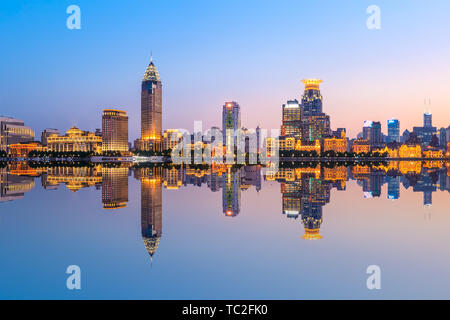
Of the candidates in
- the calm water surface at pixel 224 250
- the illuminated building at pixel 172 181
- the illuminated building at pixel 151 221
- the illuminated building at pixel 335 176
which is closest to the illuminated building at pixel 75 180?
the illuminated building at pixel 172 181

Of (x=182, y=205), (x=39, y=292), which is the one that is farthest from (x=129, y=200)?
(x=39, y=292)

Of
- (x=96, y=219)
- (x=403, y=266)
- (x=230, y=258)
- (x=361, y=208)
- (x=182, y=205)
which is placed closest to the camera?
(x=403, y=266)

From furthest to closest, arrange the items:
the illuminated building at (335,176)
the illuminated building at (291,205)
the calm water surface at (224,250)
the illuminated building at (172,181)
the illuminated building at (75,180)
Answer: the illuminated building at (335,176) < the illuminated building at (75,180) < the illuminated building at (172,181) < the illuminated building at (291,205) < the calm water surface at (224,250)

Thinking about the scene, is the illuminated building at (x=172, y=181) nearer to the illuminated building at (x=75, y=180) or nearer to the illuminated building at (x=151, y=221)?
the illuminated building at (x=75, y=180)

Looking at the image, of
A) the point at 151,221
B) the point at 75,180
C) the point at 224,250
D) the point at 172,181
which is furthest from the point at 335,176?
the point at 224,250

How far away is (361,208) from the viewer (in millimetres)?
25594

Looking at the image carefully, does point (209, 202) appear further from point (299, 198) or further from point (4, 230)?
point (4, 230)

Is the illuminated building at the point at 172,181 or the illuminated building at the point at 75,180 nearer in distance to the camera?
the illuminated building at the point at 172,181

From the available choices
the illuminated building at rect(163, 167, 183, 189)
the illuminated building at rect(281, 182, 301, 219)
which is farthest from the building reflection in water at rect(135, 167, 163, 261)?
the illuminated building at rect(163, 167, 183, 189)

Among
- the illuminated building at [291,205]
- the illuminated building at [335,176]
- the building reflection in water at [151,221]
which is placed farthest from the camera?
the illuminated building at [335,176]

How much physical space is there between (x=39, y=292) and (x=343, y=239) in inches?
464

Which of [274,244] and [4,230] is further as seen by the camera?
[4,230]

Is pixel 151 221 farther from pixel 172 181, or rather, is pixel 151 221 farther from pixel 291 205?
pixel 172 181

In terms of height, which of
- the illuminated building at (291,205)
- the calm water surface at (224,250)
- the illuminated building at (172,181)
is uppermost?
the illuminated building at (172,181)
